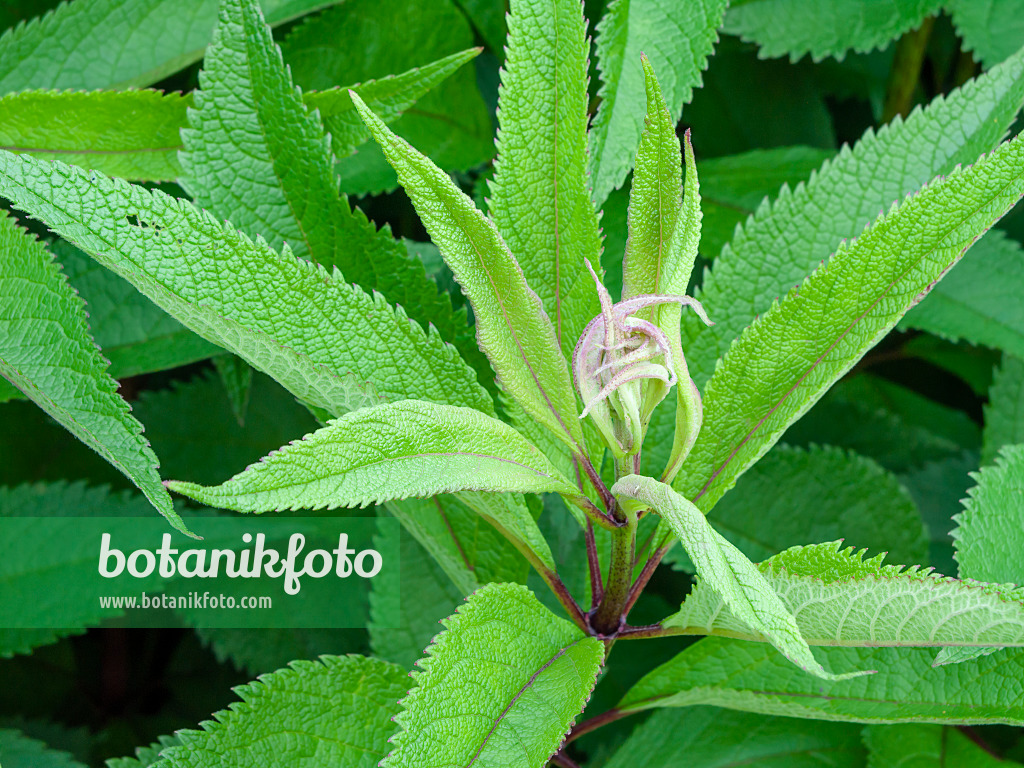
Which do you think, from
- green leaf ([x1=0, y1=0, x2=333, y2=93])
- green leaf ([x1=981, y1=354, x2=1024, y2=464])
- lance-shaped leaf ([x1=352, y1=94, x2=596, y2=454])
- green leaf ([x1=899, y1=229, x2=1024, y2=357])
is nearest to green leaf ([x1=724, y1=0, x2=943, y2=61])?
green leaf ([x1=899, y1=229, x2=1024, y2=357])

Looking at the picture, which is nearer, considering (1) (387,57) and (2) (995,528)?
(2) (995,528)

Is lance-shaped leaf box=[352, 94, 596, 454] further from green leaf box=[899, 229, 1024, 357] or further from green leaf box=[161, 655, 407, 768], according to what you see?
green leaf box=[899, 229, 1024, 357]

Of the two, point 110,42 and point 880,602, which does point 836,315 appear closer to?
point 880,602

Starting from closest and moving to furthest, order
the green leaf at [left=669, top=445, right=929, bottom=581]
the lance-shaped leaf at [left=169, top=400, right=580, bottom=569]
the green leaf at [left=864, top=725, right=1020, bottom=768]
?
the lance-shaped leaf at [left=169, top=400, right=580, bottom=569] → the green leaf at [left=864, top=725, right=1020, bottom=768] → the green leaf at [left=669, top=445, right=929, bottom=581]

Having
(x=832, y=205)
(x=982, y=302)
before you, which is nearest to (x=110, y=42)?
(x=832, y=205)

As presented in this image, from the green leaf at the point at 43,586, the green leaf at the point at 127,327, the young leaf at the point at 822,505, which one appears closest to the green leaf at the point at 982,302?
the young leaf at the point at 822,505

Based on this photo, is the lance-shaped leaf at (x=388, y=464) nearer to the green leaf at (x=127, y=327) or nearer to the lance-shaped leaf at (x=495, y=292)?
the lance-shaped leaf at (x=495, y=292)
